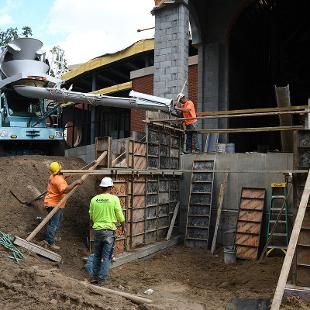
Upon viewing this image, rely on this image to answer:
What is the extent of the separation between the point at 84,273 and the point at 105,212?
1381 millimetres

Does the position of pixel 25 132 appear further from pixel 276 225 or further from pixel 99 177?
pixel 276 225

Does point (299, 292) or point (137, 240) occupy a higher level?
point (137, 240)

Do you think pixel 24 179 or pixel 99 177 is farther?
pixel 24 179

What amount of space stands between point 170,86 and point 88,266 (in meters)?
6.54

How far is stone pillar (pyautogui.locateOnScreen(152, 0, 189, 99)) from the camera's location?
12.7 meters

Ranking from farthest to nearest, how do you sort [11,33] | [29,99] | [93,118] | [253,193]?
[11,33] → [93,118] → [29,99] → [253,193]

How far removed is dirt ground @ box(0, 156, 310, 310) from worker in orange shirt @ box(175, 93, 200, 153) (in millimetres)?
2921

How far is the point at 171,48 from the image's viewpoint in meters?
12.9

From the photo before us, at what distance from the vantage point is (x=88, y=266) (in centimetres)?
790

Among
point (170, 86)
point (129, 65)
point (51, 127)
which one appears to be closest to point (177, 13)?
point (170, 86)

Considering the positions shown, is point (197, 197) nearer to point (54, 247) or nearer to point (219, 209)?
point (219, 209)

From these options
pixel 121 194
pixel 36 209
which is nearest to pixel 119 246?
pixel 121 194

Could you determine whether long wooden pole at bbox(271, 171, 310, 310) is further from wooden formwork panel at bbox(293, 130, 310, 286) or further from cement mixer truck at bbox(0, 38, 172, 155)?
cement mixer truck at bbox(0, 38, 172, 155)

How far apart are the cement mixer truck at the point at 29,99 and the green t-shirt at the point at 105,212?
473 centimetres
